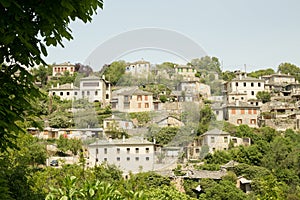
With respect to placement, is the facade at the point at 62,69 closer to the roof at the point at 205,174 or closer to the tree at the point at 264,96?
the tree at the point at 264,96

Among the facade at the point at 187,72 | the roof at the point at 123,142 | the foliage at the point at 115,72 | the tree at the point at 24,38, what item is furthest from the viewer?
A: the facade at the point at 187,72

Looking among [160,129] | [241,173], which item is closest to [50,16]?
[241,173]

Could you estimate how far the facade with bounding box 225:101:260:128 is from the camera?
46156mm

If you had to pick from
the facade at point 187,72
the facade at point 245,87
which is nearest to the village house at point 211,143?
the facade at point 245,87

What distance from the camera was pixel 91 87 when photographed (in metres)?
49.0

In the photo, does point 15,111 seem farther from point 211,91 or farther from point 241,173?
point 211,91

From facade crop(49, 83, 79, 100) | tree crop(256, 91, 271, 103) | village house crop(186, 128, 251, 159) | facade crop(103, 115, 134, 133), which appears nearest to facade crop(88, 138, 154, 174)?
facade crop(103, 115, 134, 133)

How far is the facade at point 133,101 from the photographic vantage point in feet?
147

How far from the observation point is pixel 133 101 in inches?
1758

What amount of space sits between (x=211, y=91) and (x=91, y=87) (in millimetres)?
14050

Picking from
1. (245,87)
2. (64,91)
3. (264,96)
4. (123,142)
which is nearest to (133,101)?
(123,142)

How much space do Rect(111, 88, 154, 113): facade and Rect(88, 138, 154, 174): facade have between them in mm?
10239

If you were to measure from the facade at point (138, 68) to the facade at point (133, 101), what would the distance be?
356cm

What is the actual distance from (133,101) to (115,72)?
298 inches
